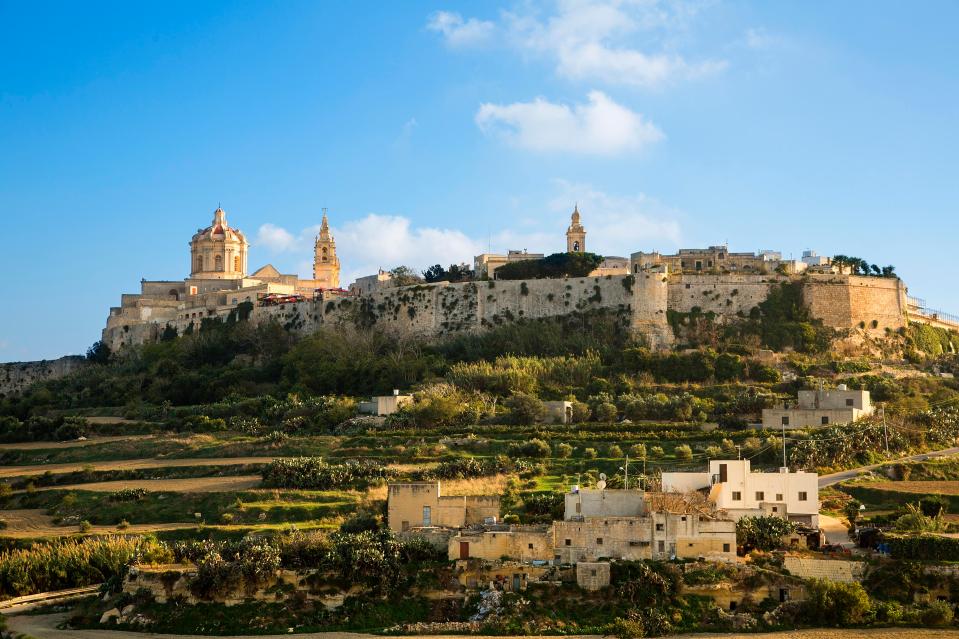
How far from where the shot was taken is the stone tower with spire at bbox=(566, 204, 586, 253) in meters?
75.9

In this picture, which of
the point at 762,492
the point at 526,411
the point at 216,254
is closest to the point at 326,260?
the point at 216,254

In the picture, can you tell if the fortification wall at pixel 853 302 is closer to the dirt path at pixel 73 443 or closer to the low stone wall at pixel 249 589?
the dirt path at pixel 73 443

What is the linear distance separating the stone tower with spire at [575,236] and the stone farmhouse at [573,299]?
0.06m

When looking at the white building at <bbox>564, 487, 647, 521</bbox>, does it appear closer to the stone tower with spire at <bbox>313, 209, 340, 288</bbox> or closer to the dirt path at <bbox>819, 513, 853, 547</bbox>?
the dirt path at <bbox>819, 513, 853, 547</bbox>

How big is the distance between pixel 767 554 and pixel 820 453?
11158mm

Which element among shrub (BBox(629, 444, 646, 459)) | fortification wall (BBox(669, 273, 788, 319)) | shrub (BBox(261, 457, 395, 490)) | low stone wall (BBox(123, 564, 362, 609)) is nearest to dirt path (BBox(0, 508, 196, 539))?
shrub (BBox(261, 457, 395, 490))

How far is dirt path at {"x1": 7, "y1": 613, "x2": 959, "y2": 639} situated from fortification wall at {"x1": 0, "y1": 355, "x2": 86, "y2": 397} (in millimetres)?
44244

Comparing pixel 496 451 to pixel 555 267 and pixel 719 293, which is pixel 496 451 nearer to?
pixel 719 293

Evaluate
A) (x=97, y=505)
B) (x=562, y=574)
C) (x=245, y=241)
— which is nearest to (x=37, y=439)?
(x=97, y=505)

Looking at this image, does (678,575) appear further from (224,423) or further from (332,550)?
(224,423)

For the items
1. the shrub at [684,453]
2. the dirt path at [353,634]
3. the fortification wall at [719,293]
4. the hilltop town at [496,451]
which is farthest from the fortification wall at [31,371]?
the dirt path at [353,634]

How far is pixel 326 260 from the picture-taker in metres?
85.4

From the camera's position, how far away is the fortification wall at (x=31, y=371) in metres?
78.4

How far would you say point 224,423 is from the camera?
187 feet
